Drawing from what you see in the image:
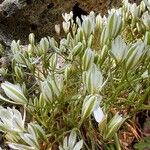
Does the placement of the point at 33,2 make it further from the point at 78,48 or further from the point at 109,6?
the point at 78,48

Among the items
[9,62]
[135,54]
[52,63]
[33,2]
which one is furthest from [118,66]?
[33,2]

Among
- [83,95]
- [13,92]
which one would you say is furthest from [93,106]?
[13,92]

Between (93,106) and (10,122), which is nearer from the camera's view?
(93,106)

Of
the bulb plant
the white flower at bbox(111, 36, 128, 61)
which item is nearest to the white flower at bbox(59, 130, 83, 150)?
the bulb plant

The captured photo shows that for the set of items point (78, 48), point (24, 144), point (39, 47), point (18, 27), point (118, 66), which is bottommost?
point (24, 144)

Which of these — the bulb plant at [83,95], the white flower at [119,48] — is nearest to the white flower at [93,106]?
the bulb plant at [83,95]

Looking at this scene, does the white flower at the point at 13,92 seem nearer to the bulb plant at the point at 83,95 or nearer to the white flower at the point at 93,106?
the bulb plant at the point at 83,95

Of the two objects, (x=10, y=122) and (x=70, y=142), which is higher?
(x=10, y=122)

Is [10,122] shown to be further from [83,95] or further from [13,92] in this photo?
[83,95]

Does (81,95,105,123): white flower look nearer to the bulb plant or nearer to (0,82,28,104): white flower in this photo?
the bulb plant
